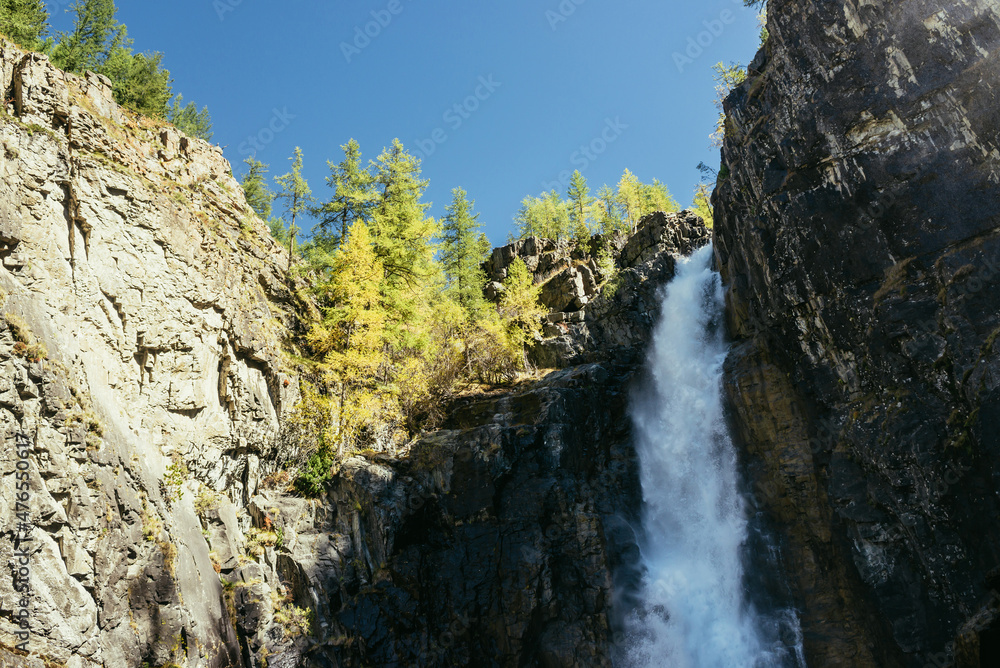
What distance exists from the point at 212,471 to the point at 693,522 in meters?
14.8

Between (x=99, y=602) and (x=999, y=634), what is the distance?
58.5 feet

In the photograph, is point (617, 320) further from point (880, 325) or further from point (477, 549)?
point (477, 549)

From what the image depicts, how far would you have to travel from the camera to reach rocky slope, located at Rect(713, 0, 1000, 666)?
1280 centimetres

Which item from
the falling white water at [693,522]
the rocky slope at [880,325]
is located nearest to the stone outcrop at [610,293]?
the falling white water at [693,522]

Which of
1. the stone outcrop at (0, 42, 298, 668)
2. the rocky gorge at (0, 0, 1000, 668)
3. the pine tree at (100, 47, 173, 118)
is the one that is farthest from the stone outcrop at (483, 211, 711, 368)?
the pine tree at (100, 47, 173, 118)

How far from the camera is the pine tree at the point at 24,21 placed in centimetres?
2088

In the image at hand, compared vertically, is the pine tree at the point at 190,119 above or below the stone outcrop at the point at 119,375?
above

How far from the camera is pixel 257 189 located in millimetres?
37906

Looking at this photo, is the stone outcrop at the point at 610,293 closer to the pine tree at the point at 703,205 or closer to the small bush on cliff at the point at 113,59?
the pine tree at the point at 703,205

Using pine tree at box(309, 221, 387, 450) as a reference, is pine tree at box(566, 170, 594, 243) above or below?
above

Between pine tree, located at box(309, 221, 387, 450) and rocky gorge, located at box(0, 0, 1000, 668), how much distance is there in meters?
1.38

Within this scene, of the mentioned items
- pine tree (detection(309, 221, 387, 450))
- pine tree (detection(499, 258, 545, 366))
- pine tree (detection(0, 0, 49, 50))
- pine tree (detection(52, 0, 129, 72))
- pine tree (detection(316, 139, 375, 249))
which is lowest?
pine tree (detection(309, 221, 387, 450))

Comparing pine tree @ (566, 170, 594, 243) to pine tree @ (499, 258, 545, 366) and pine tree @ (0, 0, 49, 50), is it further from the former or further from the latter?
pine tree @ (0, 0, 49, 50)

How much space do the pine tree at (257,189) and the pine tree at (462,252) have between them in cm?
1215
